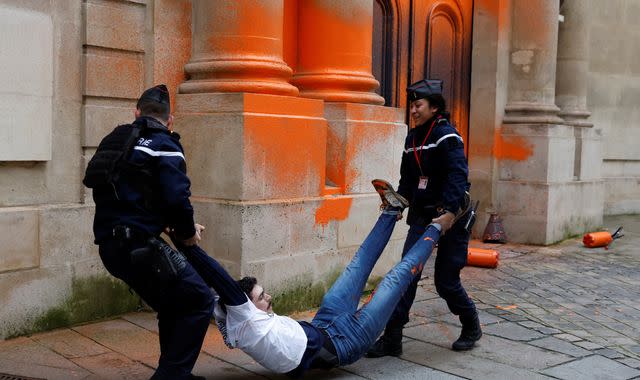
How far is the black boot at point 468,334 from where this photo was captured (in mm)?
5684

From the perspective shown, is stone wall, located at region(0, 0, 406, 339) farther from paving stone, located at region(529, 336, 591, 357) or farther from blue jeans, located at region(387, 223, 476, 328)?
paving stone, located at region(529, 336, 591, 357)

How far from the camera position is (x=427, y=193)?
5.55 m

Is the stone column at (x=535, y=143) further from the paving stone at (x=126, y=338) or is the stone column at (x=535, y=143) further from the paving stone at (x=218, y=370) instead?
the paving stone at (x=218, y=370)

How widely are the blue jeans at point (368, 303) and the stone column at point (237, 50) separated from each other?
1856 mm

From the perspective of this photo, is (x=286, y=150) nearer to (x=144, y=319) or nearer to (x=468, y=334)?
(x=144, y=319)

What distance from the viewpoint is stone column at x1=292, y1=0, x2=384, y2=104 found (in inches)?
294

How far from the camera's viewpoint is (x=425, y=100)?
555 centimetres

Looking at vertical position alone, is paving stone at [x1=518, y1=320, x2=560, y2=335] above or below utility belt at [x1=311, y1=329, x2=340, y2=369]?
below

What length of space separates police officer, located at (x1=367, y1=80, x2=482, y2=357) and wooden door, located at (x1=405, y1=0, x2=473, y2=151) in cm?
494

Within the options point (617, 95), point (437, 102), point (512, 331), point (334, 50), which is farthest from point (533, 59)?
point (437, 102)

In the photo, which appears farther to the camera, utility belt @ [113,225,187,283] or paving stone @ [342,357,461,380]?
paving stone @ [342,357,461,380]

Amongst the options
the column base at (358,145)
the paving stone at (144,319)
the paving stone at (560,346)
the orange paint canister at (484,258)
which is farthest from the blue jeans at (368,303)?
the orange paint canister at (484,258)

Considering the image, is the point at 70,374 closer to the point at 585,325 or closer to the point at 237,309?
the point at 237,309

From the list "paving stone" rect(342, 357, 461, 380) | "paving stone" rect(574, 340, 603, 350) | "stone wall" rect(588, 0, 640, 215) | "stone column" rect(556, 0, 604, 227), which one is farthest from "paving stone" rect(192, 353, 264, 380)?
→ "stone wall" rect(588, 0, 640, 215)
